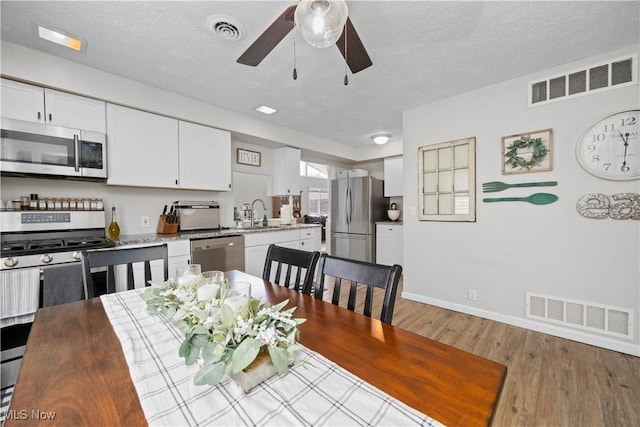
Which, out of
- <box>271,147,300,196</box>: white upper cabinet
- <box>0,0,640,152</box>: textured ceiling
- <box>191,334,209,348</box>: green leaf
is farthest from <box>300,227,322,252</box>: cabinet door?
<box>191,334,209,348</box>: green leaf

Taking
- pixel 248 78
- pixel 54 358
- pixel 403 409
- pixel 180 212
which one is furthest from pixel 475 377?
pixel 180 212

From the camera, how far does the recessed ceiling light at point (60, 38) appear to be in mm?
1850

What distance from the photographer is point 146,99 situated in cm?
263

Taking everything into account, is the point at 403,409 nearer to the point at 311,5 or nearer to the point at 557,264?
the point at 311,5

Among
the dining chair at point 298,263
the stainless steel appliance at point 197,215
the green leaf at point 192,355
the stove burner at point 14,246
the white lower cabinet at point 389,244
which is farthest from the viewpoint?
the white lower cabinet at point 389,244

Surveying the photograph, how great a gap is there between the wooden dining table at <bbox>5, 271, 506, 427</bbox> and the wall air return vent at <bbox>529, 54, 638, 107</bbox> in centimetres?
276

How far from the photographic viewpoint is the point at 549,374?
1811 mm

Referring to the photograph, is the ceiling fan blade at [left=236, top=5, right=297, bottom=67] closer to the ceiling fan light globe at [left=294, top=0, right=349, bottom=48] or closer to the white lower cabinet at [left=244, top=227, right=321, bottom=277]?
the ceiling fan light globe at [left=294, top=0, right=349, bottom=48]

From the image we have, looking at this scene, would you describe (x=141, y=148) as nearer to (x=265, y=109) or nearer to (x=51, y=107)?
(x=51, y=107)

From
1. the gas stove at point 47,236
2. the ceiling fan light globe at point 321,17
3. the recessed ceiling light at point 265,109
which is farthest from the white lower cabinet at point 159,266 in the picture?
the ceiling fan light globe at point 321,17

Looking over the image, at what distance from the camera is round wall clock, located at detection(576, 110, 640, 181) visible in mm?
2021

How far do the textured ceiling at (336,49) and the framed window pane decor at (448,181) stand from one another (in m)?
0.62

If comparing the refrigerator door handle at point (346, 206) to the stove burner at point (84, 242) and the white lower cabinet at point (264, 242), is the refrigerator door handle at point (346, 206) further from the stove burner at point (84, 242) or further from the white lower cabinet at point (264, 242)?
the stove burner at point (84, 242)

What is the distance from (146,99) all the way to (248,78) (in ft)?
3.60
